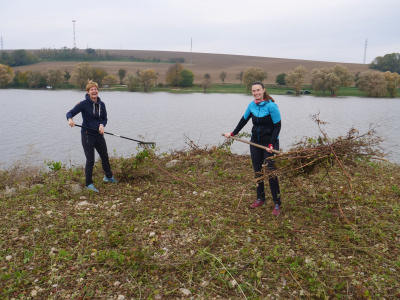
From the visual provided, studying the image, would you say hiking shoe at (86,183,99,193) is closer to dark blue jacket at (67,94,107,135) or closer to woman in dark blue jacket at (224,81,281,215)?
dark blue jacket at (67,94,107,135)

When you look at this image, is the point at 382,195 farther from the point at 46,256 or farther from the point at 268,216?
the point at 46,256

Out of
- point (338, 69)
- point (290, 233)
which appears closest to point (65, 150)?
point (290, 233)

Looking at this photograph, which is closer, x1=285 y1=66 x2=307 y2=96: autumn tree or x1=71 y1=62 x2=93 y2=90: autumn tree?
x1=285 y1=66 x2=307 y2=96: autumn tree

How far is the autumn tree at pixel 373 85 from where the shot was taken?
5200cm

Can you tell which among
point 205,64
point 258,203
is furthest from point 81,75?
point 258,203

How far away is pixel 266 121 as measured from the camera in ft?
17.3

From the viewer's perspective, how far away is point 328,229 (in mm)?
5004

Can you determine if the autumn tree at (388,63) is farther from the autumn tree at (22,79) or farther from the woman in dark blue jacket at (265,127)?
the woman in dark blue jacket at (265,127)

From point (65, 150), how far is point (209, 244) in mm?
13043

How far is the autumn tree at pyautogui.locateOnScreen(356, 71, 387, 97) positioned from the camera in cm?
5200

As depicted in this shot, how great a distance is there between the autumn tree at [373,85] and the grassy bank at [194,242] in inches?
2109

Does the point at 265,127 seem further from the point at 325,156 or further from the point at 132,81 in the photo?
the point at 132,81

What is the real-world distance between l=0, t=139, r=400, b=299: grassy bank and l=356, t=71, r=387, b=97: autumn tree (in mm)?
53579

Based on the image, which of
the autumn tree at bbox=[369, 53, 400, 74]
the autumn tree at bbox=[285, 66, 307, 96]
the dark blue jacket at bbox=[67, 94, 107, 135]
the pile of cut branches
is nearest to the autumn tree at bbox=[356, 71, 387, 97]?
the autumn tree at bbox=[285, 66, 307, 96]
